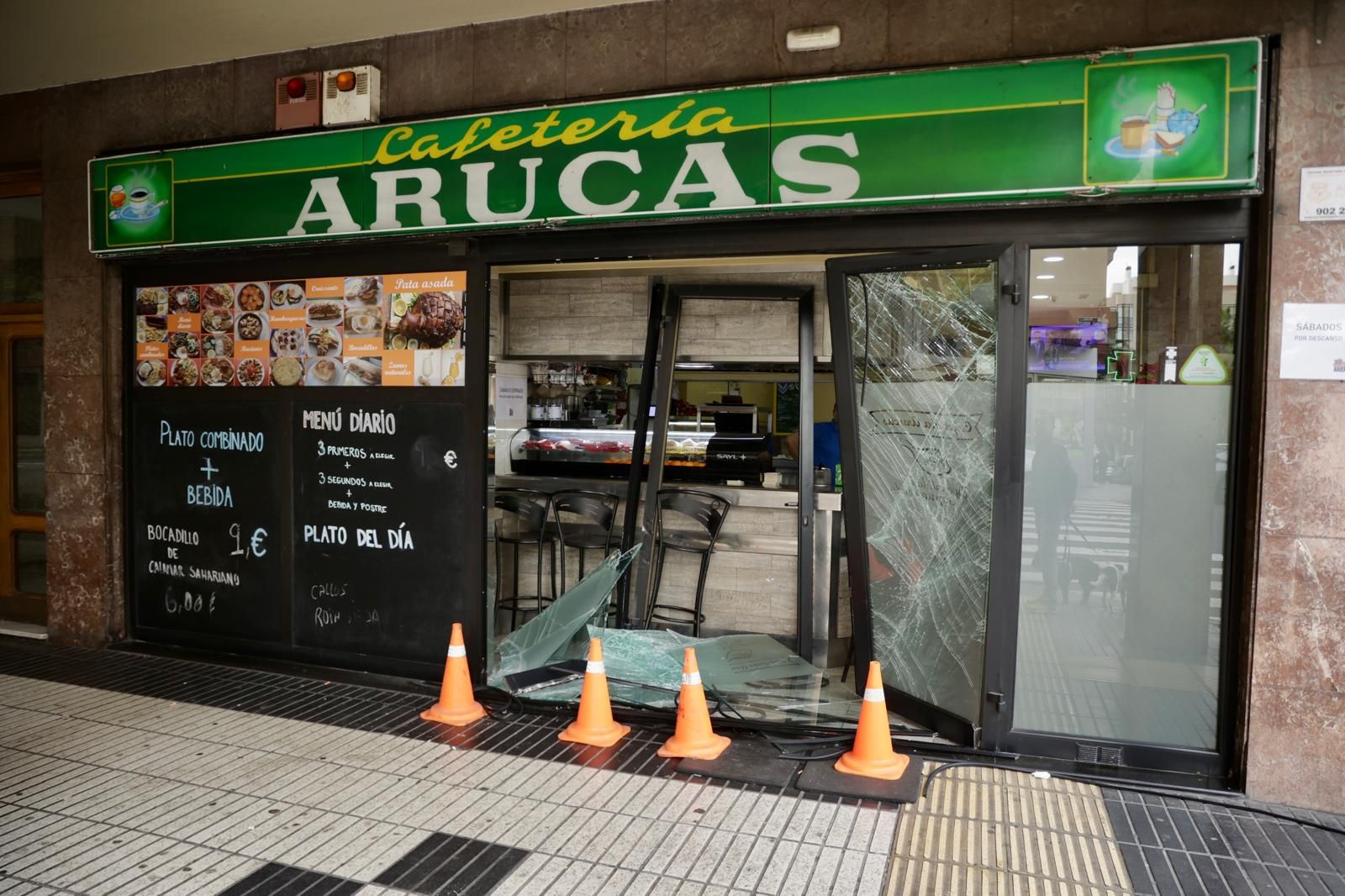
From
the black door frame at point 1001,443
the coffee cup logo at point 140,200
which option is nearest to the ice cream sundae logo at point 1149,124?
the black door frame at point 1001,443

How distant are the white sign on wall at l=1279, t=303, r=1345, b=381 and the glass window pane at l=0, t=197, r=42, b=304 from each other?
7466 millimetres

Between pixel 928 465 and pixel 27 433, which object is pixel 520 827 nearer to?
pixel 928 465

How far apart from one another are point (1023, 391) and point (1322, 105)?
1578 mm

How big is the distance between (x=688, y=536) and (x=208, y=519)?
10.1 ft

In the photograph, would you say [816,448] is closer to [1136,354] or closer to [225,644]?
[1136,354]

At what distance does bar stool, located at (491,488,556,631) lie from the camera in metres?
6.25

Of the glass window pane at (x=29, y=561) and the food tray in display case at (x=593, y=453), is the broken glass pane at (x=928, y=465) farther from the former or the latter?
the glass window pane at (x=29, y=561)

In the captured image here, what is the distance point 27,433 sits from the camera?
6480 millimetres

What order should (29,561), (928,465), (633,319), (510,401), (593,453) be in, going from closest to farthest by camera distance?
(928,465)
(29,561)
(633,319)
(593,453)
(510,401)

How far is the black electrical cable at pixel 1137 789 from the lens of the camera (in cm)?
354

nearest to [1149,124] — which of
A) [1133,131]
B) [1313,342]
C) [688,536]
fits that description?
[1133,131]

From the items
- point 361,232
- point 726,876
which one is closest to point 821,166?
point 361,232

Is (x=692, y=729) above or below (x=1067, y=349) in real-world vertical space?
below

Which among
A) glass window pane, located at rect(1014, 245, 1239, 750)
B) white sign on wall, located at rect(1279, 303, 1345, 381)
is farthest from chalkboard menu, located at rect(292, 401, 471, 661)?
white sign on wall, located at rect(1279, 303, 1345, 381)
